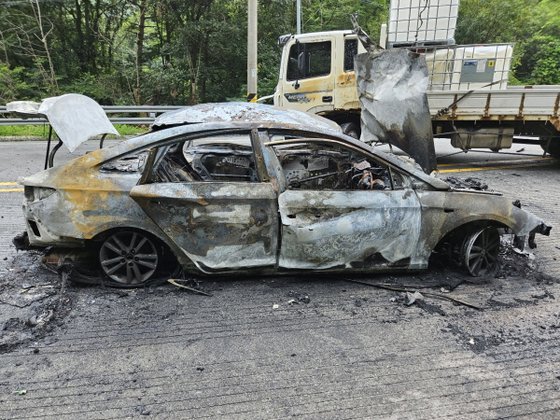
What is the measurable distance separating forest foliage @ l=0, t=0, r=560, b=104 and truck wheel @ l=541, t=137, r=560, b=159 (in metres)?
9.60

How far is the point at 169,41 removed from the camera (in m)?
18.1

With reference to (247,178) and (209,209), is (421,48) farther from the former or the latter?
(209,209)

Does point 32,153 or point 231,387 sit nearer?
point 231,387

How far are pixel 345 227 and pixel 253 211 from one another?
2.54 ft

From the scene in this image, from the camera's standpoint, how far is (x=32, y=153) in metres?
9.47

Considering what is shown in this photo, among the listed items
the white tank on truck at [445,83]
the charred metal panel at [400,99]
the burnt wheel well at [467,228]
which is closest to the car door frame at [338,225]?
the burnt wheel well at [467,228]

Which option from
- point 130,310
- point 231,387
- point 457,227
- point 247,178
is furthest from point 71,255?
point 457,227

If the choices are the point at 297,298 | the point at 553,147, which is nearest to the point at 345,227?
the point at 297,298

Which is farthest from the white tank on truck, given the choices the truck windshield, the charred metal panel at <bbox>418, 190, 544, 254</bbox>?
the charred metal panel at <bbox>418, 190, 544, 254</bbox>

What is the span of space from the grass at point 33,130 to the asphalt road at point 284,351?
916cm

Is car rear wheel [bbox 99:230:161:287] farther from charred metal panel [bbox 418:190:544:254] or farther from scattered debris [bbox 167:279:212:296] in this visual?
charred metal panel [bbox 418:190:544:254]

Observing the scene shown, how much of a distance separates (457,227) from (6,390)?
351cm

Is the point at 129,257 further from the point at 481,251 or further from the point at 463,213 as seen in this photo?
the point at 481,251

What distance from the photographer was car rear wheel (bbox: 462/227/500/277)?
380cm
